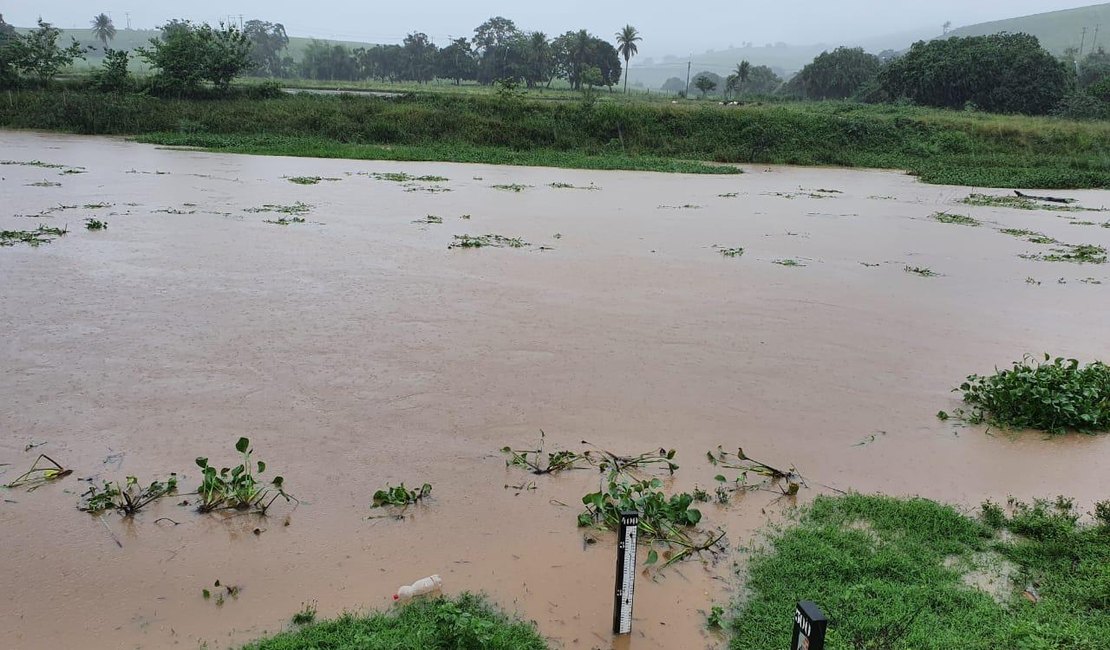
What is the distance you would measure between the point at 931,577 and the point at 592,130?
26.3 m

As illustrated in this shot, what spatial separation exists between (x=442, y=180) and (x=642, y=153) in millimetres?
11311

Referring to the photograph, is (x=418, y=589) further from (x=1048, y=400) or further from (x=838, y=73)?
(x=838, y=73)

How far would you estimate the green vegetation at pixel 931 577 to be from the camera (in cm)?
290

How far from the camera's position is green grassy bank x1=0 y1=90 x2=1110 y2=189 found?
2609cm

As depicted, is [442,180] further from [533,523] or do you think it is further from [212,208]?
[533,523]

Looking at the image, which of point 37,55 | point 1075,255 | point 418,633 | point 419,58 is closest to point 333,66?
point 419,58

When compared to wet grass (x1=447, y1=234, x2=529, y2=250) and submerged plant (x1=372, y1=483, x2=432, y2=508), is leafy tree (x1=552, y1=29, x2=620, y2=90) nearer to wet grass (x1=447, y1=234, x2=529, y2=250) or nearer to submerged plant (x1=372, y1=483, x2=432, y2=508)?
wet grass (x1=447, y1=234, x2=529, y2=250)

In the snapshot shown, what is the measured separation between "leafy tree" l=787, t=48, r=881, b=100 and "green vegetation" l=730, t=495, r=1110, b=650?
190 feet

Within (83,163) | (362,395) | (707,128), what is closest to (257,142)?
(83,163)

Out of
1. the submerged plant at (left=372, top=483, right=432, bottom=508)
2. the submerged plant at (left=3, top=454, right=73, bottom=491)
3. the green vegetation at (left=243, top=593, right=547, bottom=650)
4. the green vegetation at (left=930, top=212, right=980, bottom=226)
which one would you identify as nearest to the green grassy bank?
the green vegetation at (left=930, top=212, right=980, bottom=226)

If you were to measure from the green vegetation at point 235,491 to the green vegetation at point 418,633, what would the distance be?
1092 millimetres

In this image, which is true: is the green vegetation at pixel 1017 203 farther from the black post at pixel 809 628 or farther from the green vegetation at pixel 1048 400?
the black post at pixel 809 628

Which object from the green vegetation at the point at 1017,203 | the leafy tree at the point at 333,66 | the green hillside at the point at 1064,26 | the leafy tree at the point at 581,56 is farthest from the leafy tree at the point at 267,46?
the green hillside at the point at 1064,26

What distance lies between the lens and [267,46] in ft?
256
